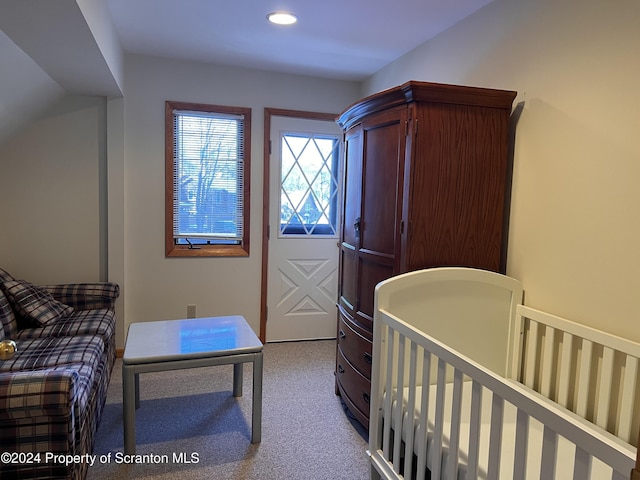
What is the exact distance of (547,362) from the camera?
188 cm

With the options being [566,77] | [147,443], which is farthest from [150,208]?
[566,77]

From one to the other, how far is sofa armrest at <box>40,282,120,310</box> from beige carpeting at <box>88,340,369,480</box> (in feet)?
1.78

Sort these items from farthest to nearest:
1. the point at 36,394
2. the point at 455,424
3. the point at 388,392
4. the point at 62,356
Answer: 1. the point at 62,356
2. the point at 388,392
3. the point at 36,394
4. the point at 455,424

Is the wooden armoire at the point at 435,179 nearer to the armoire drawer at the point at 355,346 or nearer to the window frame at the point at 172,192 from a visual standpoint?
the armoire drawer at the point at 355,346

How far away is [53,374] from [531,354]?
202 centimetres

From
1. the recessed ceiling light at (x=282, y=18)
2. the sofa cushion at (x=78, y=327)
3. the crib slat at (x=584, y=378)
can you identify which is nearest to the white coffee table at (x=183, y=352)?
the sofa cushion at (x=78, y=327)

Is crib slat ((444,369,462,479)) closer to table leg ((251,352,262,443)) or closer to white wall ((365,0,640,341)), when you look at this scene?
white wall ((365,0,640,341))

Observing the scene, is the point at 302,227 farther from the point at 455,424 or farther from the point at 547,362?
the point at 455,424

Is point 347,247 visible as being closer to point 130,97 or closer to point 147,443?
point 147,443

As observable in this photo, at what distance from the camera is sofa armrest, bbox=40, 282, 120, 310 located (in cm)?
308

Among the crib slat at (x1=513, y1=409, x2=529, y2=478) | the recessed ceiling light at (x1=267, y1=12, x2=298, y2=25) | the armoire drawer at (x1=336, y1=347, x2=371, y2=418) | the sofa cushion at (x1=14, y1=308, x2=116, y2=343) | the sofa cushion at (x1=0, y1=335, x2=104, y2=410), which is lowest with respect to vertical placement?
the armoire drawer at (x1=336, y1=347, x2=371, y2=418)

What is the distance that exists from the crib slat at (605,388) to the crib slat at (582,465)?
0.81 metres

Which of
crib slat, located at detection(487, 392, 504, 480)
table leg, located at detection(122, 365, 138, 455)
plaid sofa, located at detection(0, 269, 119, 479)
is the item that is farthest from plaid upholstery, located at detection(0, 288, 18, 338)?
crib slat, located at detection(487, 392, 504, 480)

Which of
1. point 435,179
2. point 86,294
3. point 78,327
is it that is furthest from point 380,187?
point 86,294
